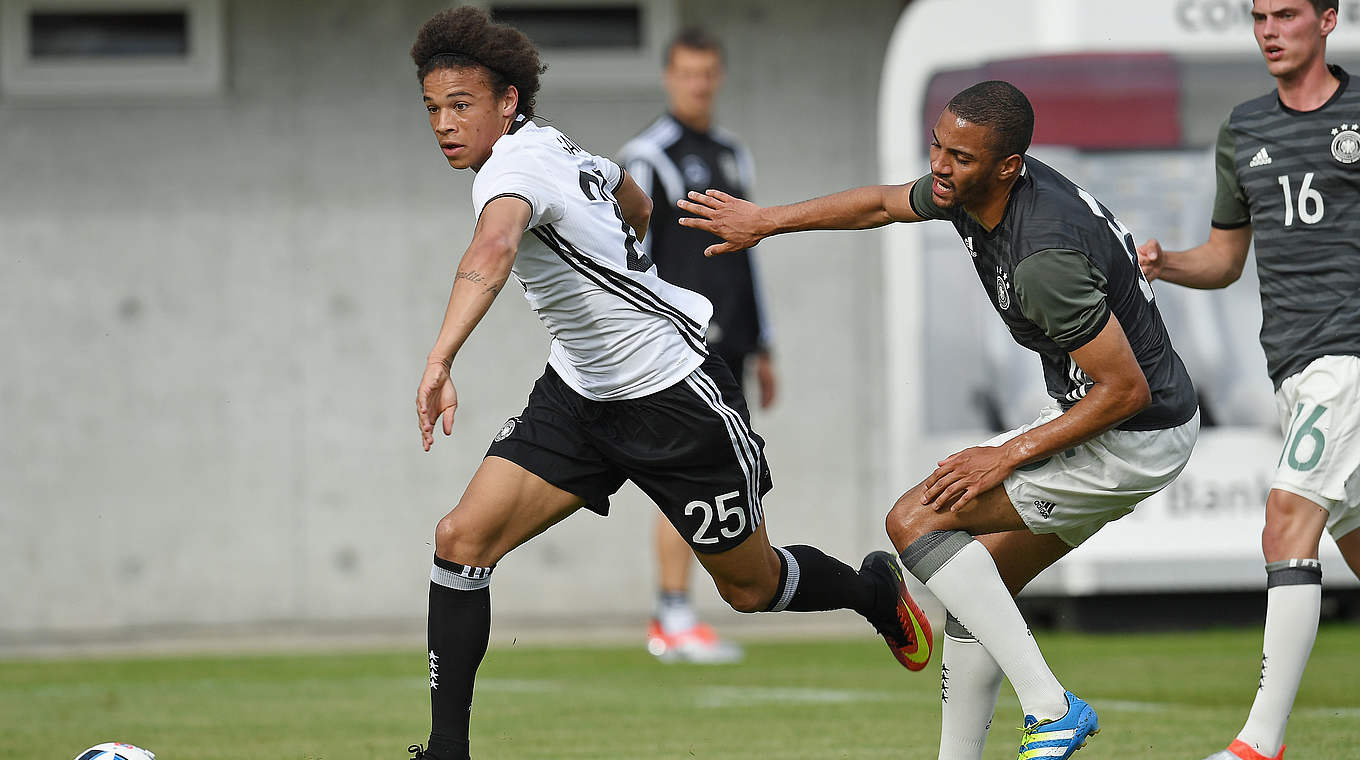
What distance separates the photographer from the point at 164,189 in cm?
1069

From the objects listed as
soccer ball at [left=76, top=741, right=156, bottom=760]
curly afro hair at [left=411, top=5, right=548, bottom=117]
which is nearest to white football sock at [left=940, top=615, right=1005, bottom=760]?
curly afro hair at [left=411, top=5, right=548, bottom=117]

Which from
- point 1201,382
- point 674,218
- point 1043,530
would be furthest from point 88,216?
point 1043,530

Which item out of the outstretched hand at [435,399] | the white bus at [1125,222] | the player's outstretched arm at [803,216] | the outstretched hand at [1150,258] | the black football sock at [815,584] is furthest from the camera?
the white bus at [1125,222]

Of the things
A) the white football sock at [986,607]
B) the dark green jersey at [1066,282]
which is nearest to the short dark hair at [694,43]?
the dark green jersey at [1066,282]

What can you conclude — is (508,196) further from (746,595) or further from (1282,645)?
(1282,645)

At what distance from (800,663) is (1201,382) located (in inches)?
112

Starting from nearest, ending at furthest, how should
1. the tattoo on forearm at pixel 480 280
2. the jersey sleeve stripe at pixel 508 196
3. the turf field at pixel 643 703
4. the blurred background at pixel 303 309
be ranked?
the tattoo on forearm at pixel 480 280 < the jersey sleeve stripe at pixel 508 196 < the turf field at pixel 643 703 < the blurred background at pixel 303 309

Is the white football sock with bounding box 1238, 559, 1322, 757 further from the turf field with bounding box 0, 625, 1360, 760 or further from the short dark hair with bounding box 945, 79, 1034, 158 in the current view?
the short dark hair with bounding box 945, 79, 1034, 158

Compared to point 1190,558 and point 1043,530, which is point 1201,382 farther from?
point 1043,530

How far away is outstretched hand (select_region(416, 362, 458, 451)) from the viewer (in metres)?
3.69

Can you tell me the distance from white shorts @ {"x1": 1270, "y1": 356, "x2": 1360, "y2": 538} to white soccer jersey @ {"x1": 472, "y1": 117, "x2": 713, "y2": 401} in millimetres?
1613

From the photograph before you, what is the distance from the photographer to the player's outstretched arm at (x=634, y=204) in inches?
195

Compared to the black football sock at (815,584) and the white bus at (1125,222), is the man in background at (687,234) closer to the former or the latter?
the white bus at (1125,222)

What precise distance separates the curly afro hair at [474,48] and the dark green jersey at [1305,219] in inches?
82.0
